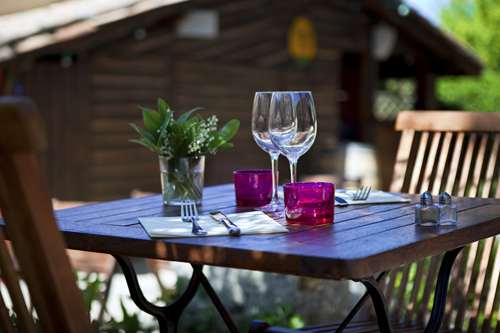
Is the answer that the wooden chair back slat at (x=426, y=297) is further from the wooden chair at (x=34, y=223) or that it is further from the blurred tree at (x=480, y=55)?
the blurred tree at (x=480, y=55)

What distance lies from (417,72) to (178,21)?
475 centimetres

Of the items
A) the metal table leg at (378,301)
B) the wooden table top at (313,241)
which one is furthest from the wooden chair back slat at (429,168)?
the metal table leg at (378,301)

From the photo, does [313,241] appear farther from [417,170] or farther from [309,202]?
[417,170]

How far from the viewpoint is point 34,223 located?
1256 millimetres

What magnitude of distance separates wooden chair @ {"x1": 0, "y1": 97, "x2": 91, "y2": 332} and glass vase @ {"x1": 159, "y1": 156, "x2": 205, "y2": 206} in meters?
0.95

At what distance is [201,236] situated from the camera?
71.9 inches

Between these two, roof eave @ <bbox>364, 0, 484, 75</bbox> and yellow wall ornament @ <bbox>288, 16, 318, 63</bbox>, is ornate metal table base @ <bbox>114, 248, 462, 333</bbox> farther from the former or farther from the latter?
roof eave @ <bbox>364, 0, 484, 75</bbox>

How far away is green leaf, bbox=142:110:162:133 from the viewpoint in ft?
7.79

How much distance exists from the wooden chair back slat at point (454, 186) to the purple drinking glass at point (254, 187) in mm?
594

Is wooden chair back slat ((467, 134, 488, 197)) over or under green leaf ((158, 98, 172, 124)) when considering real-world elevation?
under

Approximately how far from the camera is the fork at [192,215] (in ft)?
6.07

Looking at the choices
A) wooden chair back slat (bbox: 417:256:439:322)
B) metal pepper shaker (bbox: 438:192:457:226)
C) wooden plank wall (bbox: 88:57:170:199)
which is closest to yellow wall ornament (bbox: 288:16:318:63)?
wooden plank wall (bbox: 88:57:170:199)

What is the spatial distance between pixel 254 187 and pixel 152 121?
0.33m

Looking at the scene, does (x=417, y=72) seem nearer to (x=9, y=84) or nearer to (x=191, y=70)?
(x=191, y=70)
